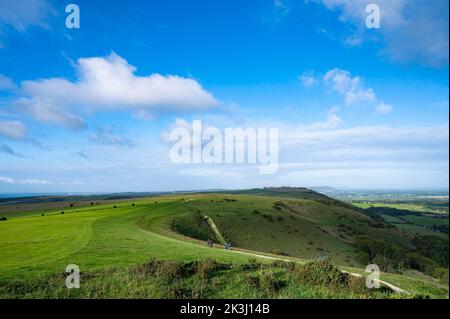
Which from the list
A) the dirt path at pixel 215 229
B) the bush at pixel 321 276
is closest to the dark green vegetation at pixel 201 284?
the bush at pixel 321 276

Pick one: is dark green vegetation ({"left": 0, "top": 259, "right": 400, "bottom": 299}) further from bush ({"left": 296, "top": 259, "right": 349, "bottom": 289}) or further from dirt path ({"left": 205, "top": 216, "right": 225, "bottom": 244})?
dirt path ({"left": 205, "top": 216, "right": 225, "bottom": 244})

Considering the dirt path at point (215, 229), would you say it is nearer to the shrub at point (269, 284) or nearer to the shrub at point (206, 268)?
the shrub at point (206, 268)

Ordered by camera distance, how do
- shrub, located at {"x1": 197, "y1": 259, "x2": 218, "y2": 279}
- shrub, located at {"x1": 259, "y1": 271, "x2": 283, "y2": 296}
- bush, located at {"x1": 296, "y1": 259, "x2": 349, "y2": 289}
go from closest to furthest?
shrub, located at {"x1": 259, "y1": 271, "x2": 283, "y2": 296} < bush, located at {"x1": 296, "y1": 259, "x2": 349, "y2": 289} < shrub, located at {"x1": 197, "y1": 259, "x2": 218, "y2": 279}

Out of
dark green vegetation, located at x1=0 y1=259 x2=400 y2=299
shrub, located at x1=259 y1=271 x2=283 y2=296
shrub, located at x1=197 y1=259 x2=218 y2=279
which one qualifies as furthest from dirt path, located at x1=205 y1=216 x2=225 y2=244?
shrub, located at x1=259 y1=271 x2=283 y2=296

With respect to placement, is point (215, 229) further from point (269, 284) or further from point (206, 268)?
point (269, 284)

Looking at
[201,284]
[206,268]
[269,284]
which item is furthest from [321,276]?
[201,284]

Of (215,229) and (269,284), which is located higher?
(269,284)

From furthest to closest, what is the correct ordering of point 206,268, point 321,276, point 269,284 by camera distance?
1. point 206,268
2. point 321,276
3. point 269,284

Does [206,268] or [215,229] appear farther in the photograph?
[215,229]
